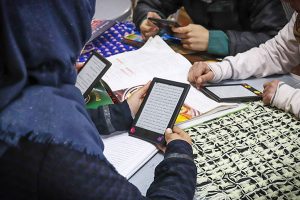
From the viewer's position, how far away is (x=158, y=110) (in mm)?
829

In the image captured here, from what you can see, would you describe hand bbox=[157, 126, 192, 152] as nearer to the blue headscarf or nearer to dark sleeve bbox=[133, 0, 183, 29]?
the blue headscarf

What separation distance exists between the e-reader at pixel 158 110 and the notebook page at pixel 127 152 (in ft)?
0.06

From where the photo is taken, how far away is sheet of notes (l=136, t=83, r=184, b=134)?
80 centimetres

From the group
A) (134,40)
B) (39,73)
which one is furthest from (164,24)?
(39,73)

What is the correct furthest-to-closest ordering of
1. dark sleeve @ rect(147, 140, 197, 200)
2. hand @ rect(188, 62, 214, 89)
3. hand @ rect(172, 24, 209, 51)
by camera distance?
hand @ rect(172, 24, 209, 51), hand @ rect(188, 62, 214, 89), dark sleeve @ rect(147, 140, 197, 200)

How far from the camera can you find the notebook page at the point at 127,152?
712 mm

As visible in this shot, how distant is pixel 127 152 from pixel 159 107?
5.6 inches

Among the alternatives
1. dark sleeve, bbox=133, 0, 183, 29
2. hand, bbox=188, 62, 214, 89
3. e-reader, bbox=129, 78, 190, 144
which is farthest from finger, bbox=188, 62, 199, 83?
dark sleeve, bbox=133, 0, 183, 29

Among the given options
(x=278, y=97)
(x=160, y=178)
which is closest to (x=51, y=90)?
(x=160, y=178)

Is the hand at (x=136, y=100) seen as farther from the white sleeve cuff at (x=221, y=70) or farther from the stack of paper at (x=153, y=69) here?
the white sleeve cuff at (x=221, y=70)

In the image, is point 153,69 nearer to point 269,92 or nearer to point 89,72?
point 89,72

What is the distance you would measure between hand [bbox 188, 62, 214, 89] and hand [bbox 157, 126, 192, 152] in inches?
10.3

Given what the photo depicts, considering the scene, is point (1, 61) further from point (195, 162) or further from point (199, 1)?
point (199, 1)

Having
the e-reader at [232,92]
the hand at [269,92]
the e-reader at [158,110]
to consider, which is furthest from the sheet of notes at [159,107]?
the hand at [269,92]
